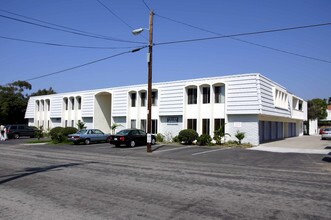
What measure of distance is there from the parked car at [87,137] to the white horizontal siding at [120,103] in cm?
517

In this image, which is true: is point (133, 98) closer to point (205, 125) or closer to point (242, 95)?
point (205, 125)

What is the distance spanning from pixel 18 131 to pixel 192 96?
25.2m

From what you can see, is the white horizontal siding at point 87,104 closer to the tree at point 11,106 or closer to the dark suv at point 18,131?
the dark suv at point 18,131

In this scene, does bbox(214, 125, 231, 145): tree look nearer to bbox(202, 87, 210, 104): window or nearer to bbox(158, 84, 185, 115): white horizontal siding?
bbox(202, 87, 210, 104): window

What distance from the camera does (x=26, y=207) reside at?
22.3ft

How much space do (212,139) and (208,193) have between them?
2054cm

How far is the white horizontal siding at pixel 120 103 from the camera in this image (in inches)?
1475

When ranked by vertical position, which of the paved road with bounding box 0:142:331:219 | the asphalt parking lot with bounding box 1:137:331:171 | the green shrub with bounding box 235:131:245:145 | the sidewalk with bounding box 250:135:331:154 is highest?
the green shrub with bounding box 235:131:245:145

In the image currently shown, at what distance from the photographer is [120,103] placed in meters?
38.1

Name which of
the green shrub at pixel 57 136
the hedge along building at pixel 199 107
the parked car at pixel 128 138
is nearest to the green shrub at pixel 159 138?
the hedge along building at pixel 199 107

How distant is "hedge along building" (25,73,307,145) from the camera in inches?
1082

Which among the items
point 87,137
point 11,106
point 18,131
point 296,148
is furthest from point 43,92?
point 296,148

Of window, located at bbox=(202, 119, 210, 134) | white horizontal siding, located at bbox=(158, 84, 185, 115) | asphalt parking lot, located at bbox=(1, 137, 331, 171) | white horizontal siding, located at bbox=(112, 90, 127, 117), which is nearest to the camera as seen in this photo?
asphalt parking lot, located at bbox=(1, 137, 331, 171)

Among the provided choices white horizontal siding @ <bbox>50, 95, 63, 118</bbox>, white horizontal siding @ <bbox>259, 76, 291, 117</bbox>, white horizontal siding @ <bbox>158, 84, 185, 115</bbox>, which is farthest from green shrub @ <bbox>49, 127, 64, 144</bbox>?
white horizontal siding @ <bbox>259, 76, 291, 117</bbox>
